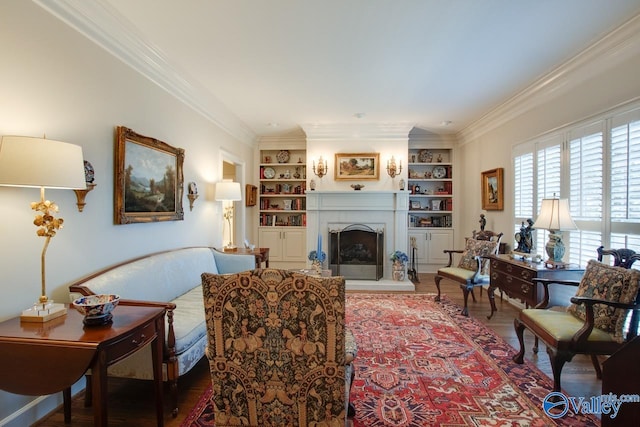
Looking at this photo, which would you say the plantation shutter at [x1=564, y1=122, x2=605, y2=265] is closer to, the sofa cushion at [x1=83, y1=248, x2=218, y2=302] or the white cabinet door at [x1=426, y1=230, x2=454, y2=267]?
the white cabinet door at [x1=426, y1=230, x2=454, y2=267]

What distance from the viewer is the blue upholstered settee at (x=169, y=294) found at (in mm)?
1894

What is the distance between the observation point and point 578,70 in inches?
114

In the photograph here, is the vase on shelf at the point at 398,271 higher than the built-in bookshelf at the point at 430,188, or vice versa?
the built-in bookshelf at the point at 430,188

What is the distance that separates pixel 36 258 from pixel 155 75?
1.95 m

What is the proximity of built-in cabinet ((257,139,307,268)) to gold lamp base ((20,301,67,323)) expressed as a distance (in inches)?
177

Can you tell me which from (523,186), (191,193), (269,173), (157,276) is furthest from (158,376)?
(269,173)

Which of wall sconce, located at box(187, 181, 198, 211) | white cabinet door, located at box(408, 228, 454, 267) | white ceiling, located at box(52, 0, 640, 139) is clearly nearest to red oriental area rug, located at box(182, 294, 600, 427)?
wall sconce, located at box(187, 181, 198, 211)

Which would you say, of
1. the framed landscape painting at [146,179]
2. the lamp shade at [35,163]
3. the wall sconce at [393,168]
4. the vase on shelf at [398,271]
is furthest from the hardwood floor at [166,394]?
the wall sconce at [393,168]

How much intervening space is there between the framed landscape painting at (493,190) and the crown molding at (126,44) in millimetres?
4329

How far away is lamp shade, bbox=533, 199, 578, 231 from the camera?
105 inches

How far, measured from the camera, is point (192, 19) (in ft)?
7.55

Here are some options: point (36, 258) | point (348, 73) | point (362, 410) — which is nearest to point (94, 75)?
Result: point (36, 258)

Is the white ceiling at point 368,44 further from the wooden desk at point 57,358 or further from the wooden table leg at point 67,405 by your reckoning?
the wooden table leg at point 67,405

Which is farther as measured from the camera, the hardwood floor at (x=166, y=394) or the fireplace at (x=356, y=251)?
the fireplace at (x=356, y=251)
